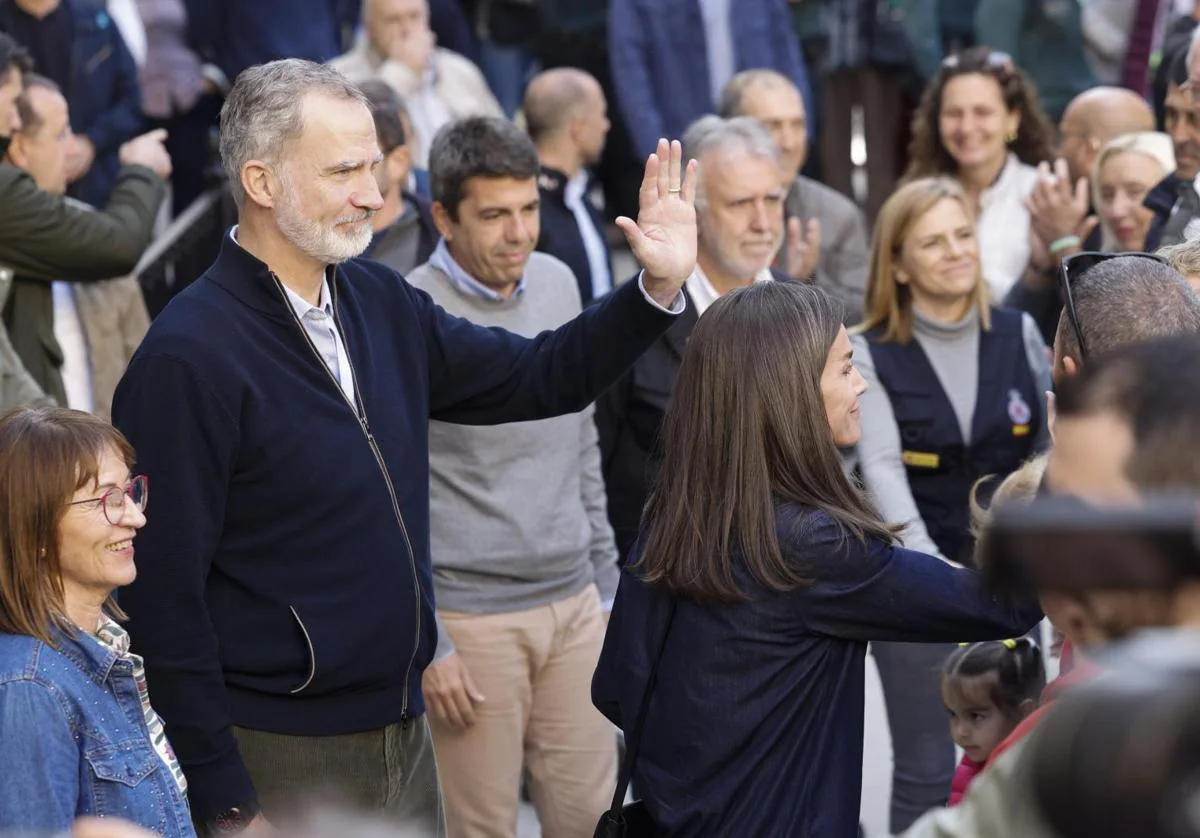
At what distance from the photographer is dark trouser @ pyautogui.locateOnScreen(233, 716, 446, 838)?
3629mm

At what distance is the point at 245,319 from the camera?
3582 mm

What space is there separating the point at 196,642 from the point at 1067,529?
222 centimetres

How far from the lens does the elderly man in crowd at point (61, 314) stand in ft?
18.5

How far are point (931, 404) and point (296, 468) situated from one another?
2267 millimetres

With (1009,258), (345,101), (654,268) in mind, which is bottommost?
(1009,258)

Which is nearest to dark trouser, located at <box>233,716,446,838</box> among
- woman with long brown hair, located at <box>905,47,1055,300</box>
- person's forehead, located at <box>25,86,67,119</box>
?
person's forehead, located at <box>25,86,67,119</box>

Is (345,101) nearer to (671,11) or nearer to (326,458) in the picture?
(326,458)

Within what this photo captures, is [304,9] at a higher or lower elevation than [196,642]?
higher

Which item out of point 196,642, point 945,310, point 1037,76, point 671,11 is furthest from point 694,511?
point 1037,76

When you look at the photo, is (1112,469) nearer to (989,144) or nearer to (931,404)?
(931,404)

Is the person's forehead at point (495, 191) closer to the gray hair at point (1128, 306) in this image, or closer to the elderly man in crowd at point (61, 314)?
the elderly man in crowd at point (61, 314)

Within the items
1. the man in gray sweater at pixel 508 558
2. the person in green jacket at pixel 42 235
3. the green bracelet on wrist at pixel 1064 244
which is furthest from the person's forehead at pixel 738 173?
the person in green jacket at pixel 42 235

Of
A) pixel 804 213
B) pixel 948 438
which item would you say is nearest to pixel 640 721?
pixel 948 438

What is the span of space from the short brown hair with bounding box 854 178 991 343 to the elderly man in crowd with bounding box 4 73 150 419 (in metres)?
2.36
